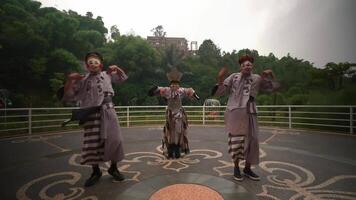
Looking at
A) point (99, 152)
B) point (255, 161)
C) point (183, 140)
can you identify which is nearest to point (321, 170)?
point (255, 161)

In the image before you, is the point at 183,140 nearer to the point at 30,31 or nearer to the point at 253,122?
the point at 253,122

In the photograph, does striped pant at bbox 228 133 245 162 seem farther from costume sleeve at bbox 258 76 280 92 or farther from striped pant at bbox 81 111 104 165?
striped pant at bbox 81 111 104 165

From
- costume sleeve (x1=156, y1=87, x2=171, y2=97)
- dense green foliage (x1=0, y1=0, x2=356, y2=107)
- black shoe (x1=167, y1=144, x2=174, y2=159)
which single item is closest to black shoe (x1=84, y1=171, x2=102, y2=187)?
black shoe (x1=167, y1=144, x2=174, y2=159)

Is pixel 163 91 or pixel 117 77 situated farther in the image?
pixel 163 91

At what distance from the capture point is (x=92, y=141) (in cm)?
295

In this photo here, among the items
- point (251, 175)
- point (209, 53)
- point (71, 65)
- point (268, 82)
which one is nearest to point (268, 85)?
point (268, 82)

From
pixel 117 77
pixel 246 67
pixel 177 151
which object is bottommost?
pixel 177 151

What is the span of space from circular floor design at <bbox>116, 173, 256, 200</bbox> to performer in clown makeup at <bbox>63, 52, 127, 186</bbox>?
427 mm

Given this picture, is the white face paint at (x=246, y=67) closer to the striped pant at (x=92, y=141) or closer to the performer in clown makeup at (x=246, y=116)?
the performer in clown makeup at (x=246, y=116)

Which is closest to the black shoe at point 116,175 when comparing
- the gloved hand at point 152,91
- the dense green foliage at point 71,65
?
the gloved hand at point 152,91

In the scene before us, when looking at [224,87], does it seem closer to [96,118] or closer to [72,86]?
[96,118]

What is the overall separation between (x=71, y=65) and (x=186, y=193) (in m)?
17.3

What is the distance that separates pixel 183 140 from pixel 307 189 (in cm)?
207

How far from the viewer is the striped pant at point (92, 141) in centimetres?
294
